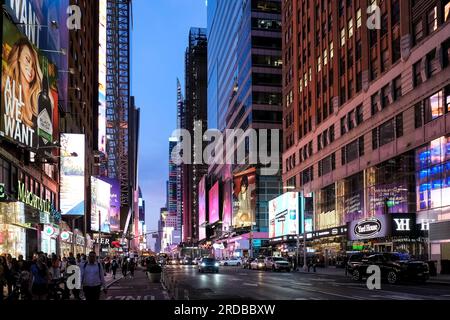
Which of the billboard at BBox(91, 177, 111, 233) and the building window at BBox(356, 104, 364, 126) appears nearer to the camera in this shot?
the building window at BBox(356, 104, 364, 126)

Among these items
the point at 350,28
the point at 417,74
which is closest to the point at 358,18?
the point at 350,28

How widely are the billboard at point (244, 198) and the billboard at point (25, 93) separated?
3070 inches

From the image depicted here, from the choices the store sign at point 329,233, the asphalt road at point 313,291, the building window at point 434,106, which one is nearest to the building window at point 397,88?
the building window at point 434,106

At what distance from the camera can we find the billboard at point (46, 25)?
3753 centimetres

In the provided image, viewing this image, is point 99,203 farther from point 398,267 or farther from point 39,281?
point 39,281

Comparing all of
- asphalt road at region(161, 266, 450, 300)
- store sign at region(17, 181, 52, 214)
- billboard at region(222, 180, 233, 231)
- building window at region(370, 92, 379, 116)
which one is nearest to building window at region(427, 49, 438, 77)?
building window at region(370, 92, 379, 116)

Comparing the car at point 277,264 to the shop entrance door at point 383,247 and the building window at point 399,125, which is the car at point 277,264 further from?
the building window at point 399,125

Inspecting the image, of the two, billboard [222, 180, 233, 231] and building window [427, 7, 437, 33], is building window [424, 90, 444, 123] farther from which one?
billboard [222, 180, 233, 231]

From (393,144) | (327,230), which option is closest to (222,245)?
(327,230)

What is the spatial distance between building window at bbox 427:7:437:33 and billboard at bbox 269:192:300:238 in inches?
1503

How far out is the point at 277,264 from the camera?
64.3 m

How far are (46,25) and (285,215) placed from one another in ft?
186

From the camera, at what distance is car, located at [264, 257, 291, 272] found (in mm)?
62984
